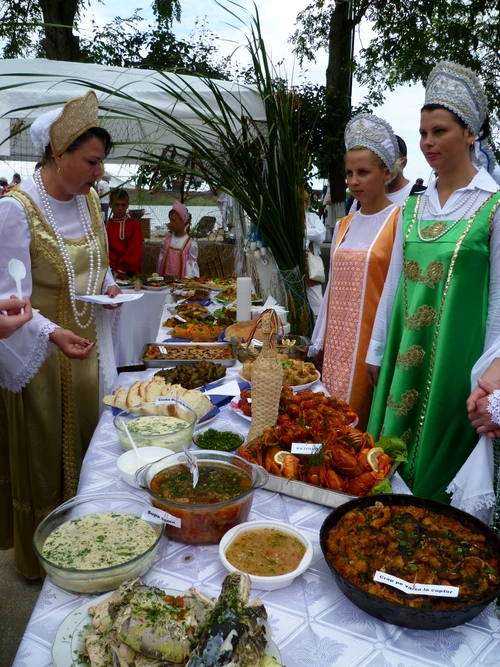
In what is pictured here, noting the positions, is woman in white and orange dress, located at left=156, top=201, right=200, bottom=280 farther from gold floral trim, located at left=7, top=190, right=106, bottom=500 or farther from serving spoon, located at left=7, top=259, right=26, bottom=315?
serving spoon, located at left=7, top=259, right=26, bottom=315

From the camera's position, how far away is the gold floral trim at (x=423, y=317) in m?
2.12

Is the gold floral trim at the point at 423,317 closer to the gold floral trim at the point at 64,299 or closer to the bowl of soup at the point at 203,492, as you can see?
the bowl of soup at the point at 203,492

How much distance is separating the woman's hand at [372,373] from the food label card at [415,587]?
155 cm

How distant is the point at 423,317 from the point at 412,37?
11939 mm

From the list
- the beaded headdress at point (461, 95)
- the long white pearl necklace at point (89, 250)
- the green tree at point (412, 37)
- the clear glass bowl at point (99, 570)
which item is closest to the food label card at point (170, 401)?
the clear glass bowl at point (99, 570)

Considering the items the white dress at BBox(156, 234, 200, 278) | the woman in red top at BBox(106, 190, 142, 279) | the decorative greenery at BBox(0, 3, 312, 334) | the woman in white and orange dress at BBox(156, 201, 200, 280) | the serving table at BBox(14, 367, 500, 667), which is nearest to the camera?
the serving table at BBox(14, 367, 500, 667)

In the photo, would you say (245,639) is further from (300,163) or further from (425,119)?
(300,163)

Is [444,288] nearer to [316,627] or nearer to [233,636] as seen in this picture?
[316,627]

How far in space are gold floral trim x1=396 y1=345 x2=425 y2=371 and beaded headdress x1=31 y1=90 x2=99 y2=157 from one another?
1.71 m

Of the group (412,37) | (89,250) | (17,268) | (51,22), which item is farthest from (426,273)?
(412,37)

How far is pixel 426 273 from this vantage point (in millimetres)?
2111

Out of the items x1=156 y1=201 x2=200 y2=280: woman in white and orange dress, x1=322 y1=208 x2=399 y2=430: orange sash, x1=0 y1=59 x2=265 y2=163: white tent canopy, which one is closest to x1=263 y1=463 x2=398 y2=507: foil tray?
x1=322 y1=208 x2=399 y2=430: orange sash

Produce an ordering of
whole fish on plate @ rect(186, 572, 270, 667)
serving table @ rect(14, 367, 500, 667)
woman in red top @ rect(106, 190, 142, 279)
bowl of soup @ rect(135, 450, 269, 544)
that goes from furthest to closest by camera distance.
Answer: woman in red top @ rect(106, 190, 142, 279) → bowl of soup @ rect(135, 450, 269, 544) → serving table @ rect(14, 367, 500, 667) → whole fish on plate @ rect(186, 572, 270, 667)

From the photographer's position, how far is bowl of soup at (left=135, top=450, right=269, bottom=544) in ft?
3.85
